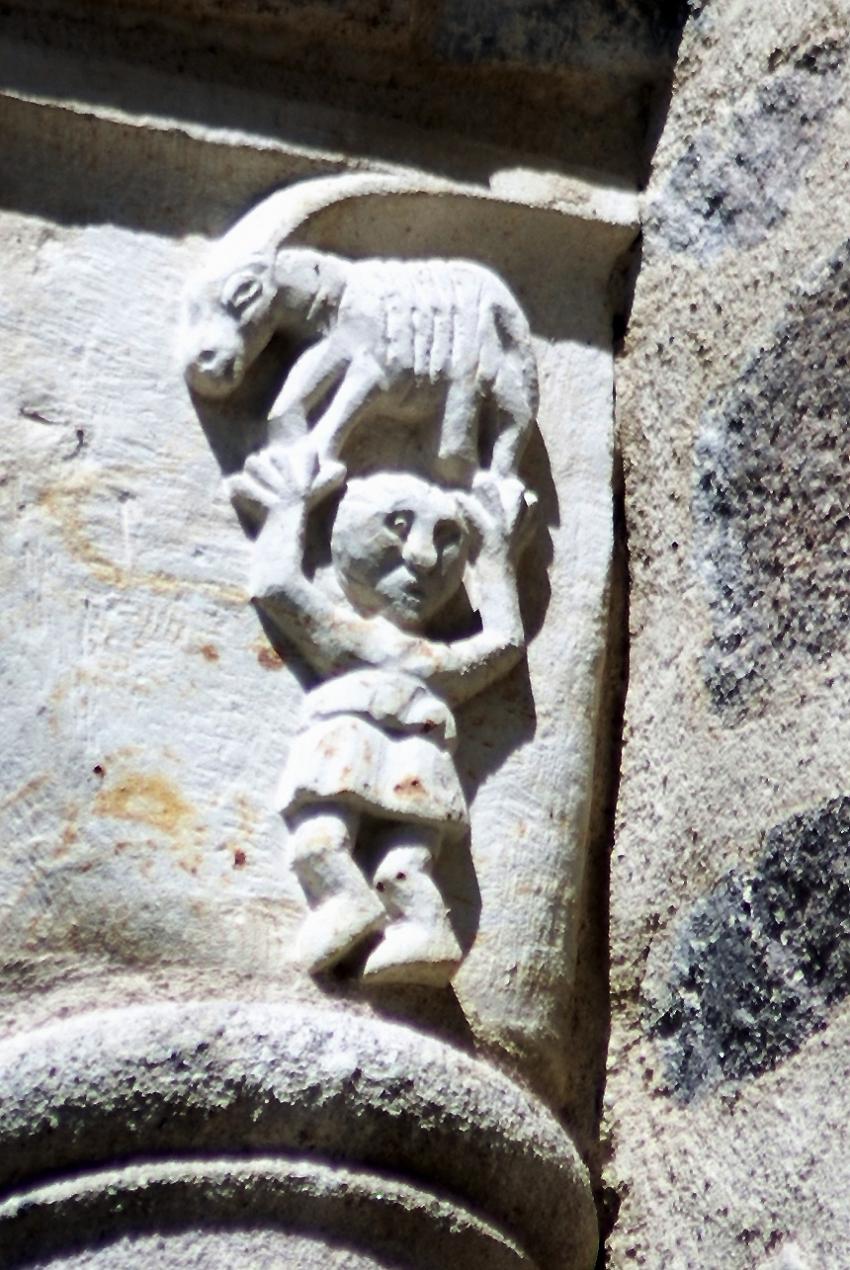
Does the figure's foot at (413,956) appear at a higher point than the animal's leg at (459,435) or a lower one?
lower

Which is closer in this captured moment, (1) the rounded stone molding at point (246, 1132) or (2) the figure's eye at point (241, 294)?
(1) the rounded stone molding at point (246, 1132)

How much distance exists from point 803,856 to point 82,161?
2.11 feet

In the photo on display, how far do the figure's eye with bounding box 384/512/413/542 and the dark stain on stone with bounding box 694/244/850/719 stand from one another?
0.69 feet

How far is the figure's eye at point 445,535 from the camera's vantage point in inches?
55.2

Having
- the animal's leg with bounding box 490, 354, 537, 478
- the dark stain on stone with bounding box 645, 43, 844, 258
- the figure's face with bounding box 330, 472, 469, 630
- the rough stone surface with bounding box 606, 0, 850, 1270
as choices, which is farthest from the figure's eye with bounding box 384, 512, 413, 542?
the dark stain on stone with bounding box 645, 43, 844, 258

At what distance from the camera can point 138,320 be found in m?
1.45

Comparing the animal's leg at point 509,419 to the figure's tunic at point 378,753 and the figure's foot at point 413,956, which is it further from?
the figure's foot at point 413,956

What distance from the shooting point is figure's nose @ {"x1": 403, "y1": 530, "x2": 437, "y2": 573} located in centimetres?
139

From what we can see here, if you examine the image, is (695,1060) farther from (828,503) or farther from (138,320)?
(138,320)

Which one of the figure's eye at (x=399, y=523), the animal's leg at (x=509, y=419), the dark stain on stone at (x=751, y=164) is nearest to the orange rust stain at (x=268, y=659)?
the figure's eye at (x=399, y=523)

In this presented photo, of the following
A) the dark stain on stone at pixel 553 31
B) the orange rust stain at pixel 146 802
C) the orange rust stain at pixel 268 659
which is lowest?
the orange rust stain at pixel 146 802

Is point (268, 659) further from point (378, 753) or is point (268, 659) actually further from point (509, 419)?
point (509, 419)

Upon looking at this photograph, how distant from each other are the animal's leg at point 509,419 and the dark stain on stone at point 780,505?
4.8 inches

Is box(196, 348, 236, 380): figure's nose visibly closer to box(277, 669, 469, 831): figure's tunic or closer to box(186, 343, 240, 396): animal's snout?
box(186, 343, 240, 396): animal's snout
